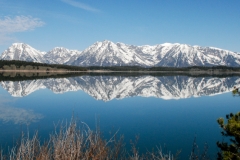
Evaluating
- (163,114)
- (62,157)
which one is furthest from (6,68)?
(62,157)

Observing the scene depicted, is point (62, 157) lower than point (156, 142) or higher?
higher

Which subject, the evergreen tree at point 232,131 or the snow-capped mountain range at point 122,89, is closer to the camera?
the evergreen tree at point 232,131

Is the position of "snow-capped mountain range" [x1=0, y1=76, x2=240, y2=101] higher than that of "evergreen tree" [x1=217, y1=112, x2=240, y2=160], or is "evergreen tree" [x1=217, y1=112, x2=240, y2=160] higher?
"evergreen tree" [x1=217, y1=112, x2=240, y2=160]

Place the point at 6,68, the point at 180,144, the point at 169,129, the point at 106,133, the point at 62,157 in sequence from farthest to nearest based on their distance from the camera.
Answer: the point at 6,68 < the point at 169,129 < the point at 106,133 < the point at 180,144 < the point at 62,157

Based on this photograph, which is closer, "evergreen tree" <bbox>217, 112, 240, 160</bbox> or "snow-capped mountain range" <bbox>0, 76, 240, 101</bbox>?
"evergreen tree" <bbox>217, 112, 240, 160</bbox>

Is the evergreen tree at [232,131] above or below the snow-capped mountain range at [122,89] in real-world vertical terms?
above

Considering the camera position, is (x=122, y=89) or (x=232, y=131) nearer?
(x=232, y=131)

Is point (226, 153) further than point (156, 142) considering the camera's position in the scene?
No

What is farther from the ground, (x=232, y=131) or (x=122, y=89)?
(x=232, y=131)

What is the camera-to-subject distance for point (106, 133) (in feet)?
47.9

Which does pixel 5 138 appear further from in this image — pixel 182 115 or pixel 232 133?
pixel 182 115

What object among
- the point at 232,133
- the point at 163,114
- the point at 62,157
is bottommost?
the point at 163,114

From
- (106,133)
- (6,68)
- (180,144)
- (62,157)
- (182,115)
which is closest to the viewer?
(62,157)

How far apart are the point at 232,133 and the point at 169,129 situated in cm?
1012
